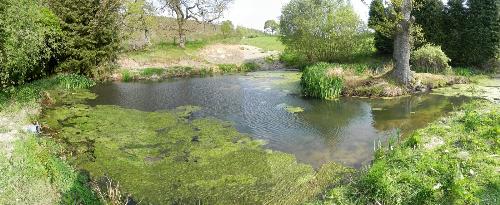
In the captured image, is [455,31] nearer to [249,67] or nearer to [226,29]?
[249,67]

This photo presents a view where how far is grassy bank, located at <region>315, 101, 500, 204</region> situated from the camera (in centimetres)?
855

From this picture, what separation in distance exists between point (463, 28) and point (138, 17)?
31.0 metres

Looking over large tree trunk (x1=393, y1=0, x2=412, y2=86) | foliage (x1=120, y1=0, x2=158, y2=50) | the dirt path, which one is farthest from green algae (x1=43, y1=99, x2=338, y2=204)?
foliage (x1=120, y1=0, x2=158, y2=50)

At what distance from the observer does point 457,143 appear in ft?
39.0

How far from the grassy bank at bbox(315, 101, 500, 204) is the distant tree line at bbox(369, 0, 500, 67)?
2000 centimetres

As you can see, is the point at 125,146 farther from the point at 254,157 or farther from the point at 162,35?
the point at 162,35

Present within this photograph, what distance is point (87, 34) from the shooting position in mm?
30875

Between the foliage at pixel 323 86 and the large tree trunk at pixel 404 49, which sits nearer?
the foliage at pixel 323 86

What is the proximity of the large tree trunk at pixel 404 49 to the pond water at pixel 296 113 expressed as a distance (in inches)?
72.5

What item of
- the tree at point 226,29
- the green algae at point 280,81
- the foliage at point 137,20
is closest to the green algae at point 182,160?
the green algae at point 280,81

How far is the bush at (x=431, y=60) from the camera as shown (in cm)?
2922

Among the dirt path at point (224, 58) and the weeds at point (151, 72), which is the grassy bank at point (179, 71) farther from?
the dirt path at point (224, 58)

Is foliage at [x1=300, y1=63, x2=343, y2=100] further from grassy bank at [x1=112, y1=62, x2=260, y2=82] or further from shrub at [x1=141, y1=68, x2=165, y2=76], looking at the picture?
shrub at [x1=141, y1=68, x2=165, y2=76]

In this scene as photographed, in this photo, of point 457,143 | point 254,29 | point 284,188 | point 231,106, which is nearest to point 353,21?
point 231,106
